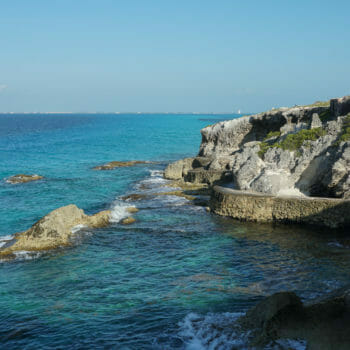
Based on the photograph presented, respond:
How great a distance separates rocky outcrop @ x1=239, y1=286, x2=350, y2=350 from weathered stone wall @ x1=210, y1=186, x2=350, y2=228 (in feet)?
38.8

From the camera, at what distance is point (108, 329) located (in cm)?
1325

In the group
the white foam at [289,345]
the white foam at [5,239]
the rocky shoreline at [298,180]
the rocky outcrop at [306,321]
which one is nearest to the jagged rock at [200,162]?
the rocky shoreline at [298,180]

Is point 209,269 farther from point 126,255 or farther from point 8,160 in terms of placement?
point 8,160

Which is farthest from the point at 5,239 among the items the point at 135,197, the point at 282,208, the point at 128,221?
the point at 282,208

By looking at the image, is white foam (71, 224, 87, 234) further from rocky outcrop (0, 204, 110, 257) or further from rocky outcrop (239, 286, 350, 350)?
rocky outcrop (239, 286, 350, 350)

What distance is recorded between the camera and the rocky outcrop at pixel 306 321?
9.72 m

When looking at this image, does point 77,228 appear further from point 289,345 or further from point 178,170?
point 178,170

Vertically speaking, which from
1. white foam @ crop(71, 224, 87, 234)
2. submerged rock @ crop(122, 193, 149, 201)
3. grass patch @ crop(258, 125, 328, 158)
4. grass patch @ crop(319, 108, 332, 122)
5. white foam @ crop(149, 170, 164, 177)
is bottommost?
white foam @ crop(71, 224, 87, 234)

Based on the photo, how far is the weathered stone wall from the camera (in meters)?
22.5

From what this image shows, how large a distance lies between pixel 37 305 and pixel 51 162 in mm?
45213

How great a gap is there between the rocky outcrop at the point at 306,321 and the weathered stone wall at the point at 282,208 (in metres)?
11.8

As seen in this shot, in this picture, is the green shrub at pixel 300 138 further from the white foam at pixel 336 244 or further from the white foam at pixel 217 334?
the white foam at pixel 217 334

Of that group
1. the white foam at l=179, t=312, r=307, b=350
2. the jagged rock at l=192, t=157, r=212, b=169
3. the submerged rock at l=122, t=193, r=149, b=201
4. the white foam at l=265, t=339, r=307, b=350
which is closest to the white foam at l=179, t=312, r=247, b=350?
the white foam at l=179, t=312, r=307, b=350

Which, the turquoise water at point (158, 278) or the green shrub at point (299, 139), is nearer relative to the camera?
the turquoise water at point (158, 278)
